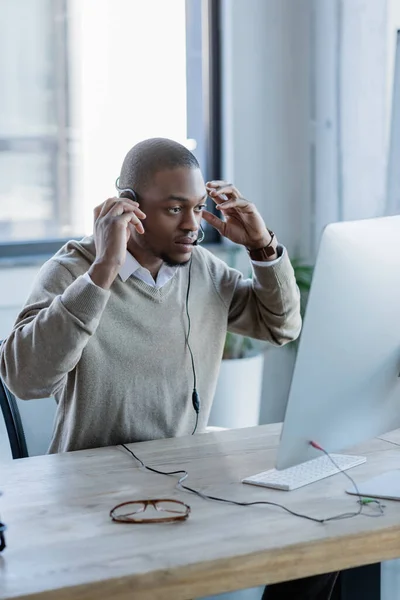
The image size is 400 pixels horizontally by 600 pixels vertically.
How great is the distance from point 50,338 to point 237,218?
1.93 feet

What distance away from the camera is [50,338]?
5.83 feet

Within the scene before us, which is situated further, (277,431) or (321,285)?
(277,431)

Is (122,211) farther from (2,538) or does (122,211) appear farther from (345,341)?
(2,538)

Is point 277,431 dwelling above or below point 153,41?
below

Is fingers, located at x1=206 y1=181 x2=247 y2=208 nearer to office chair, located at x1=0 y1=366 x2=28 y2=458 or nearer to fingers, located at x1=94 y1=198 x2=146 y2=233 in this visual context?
A: fingers, located at x1=94 y1=198 x2=146 y2=233

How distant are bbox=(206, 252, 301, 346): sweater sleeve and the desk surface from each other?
1.62 feet

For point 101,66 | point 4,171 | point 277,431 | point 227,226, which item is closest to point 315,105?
point 101,66

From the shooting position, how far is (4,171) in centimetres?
344

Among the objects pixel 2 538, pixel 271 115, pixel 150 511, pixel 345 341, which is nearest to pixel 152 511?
pixel 150 511

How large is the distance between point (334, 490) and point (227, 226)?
2.66 feet

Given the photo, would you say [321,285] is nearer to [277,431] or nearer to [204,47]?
[277,431]

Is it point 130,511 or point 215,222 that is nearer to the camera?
point 130,511

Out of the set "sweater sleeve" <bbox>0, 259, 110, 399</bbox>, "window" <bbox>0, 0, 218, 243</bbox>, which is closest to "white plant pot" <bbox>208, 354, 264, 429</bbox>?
"window" <bbox>0, 0, 218, 243</bbox>

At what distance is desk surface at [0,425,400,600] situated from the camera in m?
1.18
